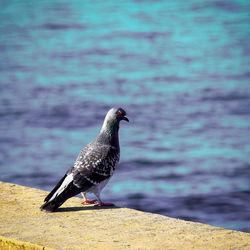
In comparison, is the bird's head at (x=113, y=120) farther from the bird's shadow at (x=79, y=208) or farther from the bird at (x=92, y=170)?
the bird's shadow at (x=79, y=208)

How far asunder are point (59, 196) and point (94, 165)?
72cm

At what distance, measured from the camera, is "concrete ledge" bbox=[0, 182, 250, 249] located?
3953mm

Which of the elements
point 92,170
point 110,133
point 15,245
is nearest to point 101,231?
point 15,245

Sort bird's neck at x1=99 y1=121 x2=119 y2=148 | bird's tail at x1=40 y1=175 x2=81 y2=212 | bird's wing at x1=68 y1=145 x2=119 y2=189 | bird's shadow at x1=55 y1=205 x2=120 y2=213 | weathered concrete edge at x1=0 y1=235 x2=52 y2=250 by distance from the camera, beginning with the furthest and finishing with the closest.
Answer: bird's neck at x1=99 y1=121 x2=119 y2=148 < bird's wing at x1=68 y1=145 x2=119 y2=189 < bird's shadow at x1=55 y1=205 x2=120 y2=213 < bird's tail at x1=40 y1=175 x2=81 y2=212 < weathered concrete edge at x1=0 y1=235 x2=52 y2=250

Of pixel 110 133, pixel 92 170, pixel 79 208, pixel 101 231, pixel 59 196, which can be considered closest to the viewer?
pixel 101 231

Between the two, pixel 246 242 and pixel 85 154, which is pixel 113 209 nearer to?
pixel 85 154

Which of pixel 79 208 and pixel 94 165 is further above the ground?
pixel 94 165

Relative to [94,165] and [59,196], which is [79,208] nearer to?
[59,196]

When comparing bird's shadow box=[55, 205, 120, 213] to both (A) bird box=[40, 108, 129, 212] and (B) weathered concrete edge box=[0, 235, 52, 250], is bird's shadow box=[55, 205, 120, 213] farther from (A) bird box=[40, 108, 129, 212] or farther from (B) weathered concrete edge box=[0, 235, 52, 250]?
(B) weathered concrete edge box=[0, 235, 52, 250]

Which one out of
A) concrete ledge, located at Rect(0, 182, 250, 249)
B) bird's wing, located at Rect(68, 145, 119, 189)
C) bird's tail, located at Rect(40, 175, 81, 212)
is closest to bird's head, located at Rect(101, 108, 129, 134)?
bird's wing, located at Rect(68, 145, 119, 189)

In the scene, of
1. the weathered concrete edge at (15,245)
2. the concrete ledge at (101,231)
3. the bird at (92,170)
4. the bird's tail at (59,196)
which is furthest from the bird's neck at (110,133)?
the weathered concrete edge at (15,245)

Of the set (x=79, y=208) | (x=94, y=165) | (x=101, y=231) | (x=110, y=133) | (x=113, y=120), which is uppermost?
(x=113, y=120)

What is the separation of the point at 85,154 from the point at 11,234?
1.66 metres

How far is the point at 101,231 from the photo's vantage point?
4.25 meters
